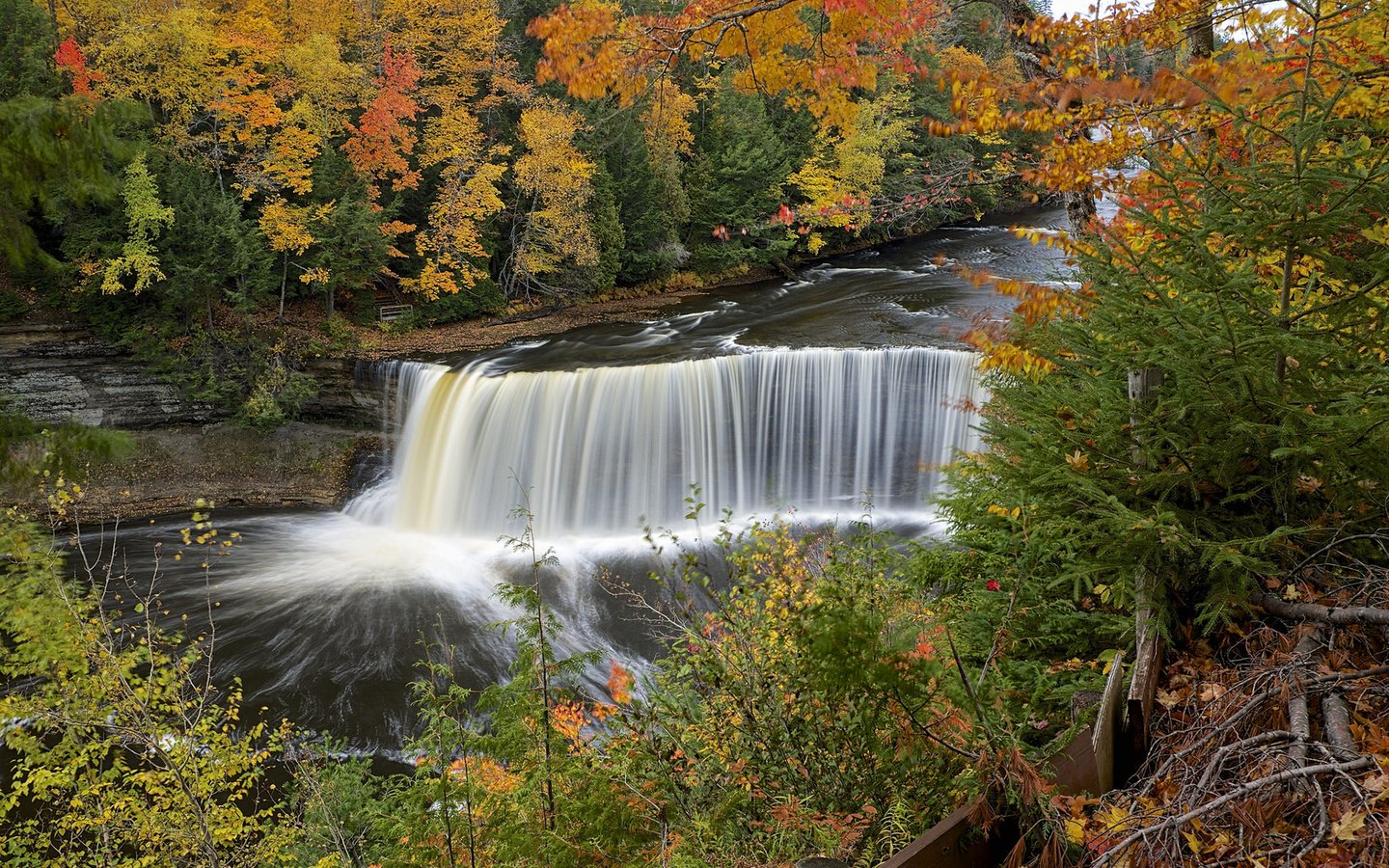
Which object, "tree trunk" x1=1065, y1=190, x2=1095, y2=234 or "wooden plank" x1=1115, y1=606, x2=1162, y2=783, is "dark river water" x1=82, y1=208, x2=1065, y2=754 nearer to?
"tree trunk" x1=1065, y1=190, x2=1095, y2=234

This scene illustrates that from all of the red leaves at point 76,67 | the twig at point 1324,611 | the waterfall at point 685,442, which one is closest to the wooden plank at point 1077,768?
the twig at point 1324,611

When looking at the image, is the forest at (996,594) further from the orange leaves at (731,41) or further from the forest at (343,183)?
the forest at (343,183)

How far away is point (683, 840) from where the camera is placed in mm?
3332

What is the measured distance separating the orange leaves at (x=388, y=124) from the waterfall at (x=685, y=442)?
684 centimetres

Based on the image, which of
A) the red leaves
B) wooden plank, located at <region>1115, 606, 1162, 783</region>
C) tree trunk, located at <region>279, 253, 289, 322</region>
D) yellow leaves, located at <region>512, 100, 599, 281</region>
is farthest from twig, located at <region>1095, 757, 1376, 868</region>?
yellow leaves, located at <region>512, 100, 599, 281</region>

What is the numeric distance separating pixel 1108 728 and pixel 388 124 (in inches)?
746

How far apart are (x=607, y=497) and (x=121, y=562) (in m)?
7.84

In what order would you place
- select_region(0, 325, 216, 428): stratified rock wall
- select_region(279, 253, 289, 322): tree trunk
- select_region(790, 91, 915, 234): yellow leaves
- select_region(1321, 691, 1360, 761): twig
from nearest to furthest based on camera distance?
1. select_region(1321, 691, 1360, 761): twig
2. select_region(0, 325, 216, 428): stratified rock wall
3. select_region(279, 253, 289, 322): tree trunk
4. select_region(790, 91, 915, 234): yellow leaves

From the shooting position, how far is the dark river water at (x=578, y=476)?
1183 cm

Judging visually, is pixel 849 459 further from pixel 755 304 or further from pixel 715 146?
pixel 715 146

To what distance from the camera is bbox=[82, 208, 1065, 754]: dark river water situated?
11.8m

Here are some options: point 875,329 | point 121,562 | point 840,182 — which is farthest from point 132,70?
point 840,182

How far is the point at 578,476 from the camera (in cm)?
1436

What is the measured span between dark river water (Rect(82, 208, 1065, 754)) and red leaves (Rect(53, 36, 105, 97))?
723 centimetres
